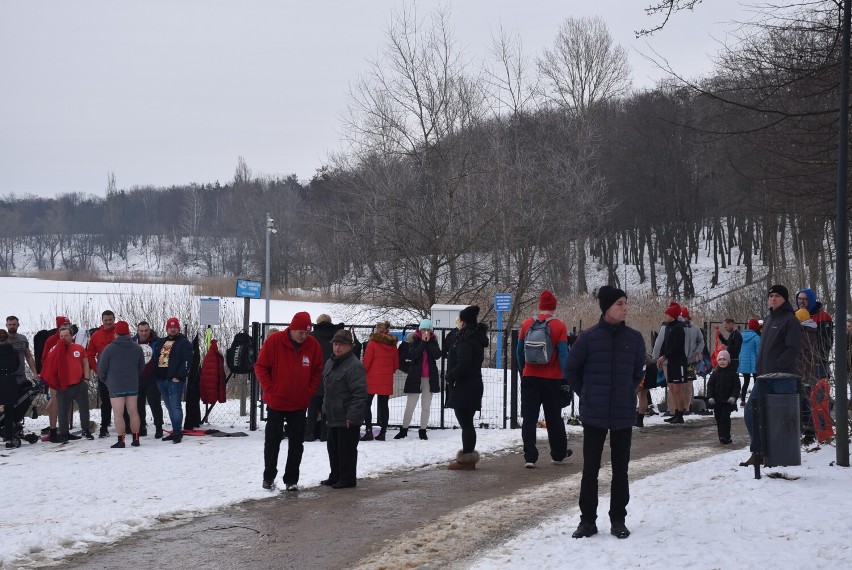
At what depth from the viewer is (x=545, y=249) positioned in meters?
32.5

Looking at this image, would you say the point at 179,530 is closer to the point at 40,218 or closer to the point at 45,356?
the point at 45,356

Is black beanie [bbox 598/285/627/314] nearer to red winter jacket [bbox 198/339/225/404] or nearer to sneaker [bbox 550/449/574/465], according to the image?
sneaker [bbox 550/449/574/465]

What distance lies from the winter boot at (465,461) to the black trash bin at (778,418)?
3.75 metres

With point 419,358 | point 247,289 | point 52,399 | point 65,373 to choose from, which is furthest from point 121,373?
point 419,358

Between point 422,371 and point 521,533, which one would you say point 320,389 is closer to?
point 422,371

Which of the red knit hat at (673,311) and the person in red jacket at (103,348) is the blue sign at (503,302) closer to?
the red knit hat at (673,311)

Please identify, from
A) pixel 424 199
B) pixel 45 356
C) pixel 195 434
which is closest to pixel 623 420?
pixel 195 434

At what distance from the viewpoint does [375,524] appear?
28.1 ft

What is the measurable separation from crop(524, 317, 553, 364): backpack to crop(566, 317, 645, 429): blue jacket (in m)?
3.67

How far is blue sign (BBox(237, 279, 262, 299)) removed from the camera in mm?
17141

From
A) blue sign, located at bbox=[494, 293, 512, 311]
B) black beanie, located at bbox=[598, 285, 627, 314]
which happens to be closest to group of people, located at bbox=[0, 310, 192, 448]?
black beanie, located at bbox=[598, 285, 627, 314]

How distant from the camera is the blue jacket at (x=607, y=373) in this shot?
24.2 ft

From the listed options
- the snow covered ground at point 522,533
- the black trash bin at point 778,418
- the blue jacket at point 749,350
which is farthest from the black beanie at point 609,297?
the blue jacket at point 749,350

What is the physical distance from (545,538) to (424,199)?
71.5ft
